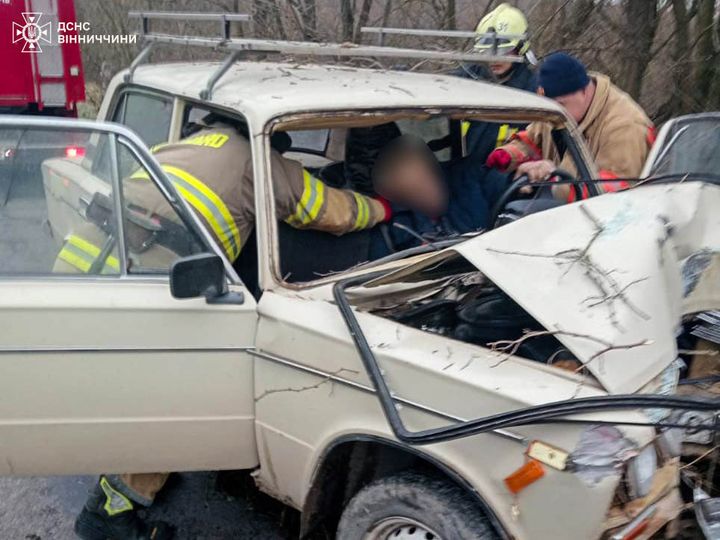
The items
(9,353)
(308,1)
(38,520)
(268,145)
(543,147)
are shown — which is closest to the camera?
(9,353)

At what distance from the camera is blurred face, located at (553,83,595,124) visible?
3.98 m

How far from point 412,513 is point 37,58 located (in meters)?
9.41

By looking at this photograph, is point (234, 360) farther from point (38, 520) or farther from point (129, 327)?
point (38, 520)

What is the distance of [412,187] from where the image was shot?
11.0 feet

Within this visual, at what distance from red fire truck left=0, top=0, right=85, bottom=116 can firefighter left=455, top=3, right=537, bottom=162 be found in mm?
6696

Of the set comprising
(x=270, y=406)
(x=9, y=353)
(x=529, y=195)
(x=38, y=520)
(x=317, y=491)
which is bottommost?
(x=38, y=520)

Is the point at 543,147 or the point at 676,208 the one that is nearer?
the point at 676,208

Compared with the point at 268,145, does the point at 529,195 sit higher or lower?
lower

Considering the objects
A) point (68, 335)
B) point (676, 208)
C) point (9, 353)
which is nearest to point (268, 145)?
point (68, 335)

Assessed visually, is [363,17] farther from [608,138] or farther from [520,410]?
[520,410]

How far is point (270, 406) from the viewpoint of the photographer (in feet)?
8.29

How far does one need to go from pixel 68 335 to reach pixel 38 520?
1321mm

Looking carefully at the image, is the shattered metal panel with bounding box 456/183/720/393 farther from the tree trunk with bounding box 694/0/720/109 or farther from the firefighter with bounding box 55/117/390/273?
the tree trunk with bounding box 694/0/720/109

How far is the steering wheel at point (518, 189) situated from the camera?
3180mm
